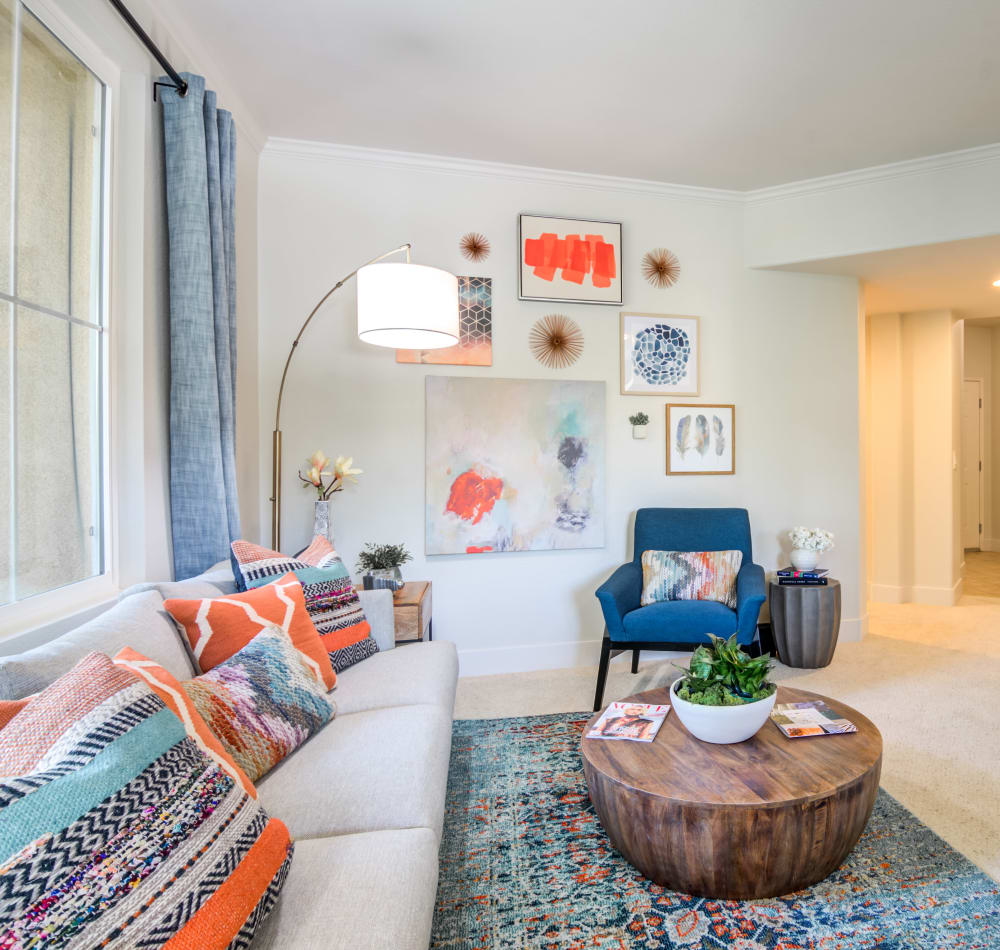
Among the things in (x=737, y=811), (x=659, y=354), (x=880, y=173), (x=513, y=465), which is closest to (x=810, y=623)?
(x=659, y=354)

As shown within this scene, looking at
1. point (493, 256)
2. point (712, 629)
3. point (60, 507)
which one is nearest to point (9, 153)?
point (60, 507)

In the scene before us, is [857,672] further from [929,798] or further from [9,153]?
[9,153]

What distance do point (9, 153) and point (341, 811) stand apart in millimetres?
1767

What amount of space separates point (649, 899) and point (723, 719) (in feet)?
1.61

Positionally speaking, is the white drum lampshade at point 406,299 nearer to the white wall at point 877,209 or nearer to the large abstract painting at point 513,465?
the large abstract painting at point 513,465

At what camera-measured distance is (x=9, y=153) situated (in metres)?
1.45

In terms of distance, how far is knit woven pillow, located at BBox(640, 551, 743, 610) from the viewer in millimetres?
2893

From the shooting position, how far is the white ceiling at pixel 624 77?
2123 mm

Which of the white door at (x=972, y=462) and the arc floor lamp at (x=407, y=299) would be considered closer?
the arc floor lamp at (x=407, y=299)

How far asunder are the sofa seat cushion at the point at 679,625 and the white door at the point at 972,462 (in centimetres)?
Result: 569

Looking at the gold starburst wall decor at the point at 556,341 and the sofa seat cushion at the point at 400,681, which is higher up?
the gold starburst wall decor at the point at 556,341

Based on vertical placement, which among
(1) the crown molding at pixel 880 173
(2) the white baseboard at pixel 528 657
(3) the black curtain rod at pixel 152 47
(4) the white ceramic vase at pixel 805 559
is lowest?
(2) the white baseboard at pixel 528 657

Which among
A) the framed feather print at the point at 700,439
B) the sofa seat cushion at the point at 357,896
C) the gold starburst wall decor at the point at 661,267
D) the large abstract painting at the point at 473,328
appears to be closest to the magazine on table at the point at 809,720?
the sofa seat cushion at the point at 357,896

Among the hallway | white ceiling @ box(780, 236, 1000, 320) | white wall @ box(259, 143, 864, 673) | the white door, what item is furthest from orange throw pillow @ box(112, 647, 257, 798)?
the white door
